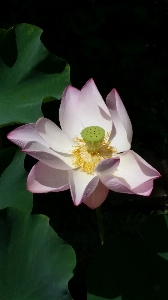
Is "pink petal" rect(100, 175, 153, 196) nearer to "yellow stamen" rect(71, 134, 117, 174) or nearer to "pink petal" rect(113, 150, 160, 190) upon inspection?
"pink petal" rect(113, 150, 160, 190)

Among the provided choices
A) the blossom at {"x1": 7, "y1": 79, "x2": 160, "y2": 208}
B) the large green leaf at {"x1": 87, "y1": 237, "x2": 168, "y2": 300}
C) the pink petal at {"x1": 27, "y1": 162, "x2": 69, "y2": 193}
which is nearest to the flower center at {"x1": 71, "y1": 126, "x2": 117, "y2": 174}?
the blossom at {"x1": 7, "y1": 79, "x2": 160, "y2": 208}

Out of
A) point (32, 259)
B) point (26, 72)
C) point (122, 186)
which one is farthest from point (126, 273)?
point (26, 72)

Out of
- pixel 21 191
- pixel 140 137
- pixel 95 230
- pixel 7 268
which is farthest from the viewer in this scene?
pixel 140 137

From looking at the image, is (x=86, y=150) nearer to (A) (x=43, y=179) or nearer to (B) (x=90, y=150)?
(B) (x=90, y=150)

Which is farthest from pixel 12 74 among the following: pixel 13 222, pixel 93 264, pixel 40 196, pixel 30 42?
pixel 40 196

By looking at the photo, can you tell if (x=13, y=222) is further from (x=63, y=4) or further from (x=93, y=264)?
(x=63, y=4)

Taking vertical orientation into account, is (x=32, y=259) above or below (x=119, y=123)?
below

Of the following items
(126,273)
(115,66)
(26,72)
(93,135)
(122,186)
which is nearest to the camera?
(122,186)
